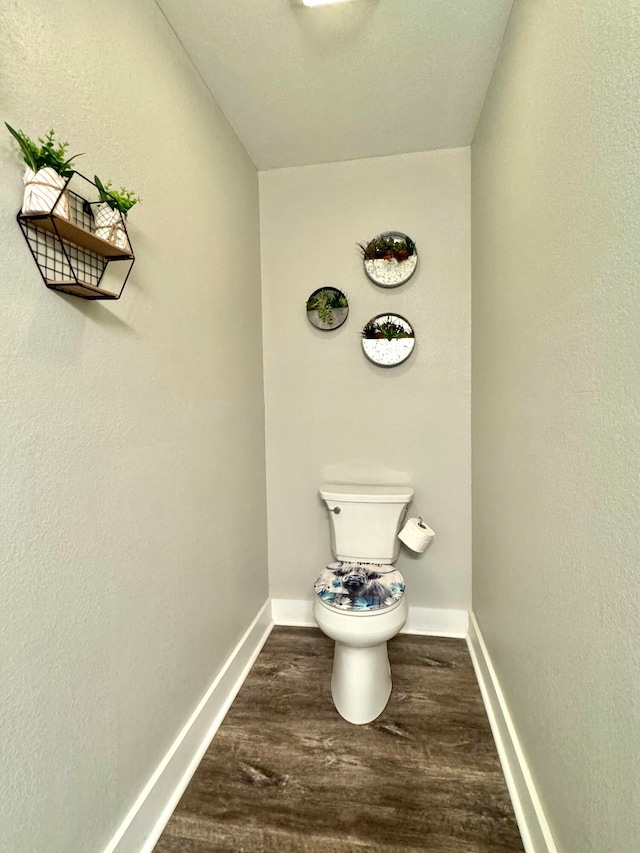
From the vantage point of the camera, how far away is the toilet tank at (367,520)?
1.85 metres

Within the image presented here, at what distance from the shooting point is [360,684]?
150 cm

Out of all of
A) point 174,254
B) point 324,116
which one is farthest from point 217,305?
point 324,116

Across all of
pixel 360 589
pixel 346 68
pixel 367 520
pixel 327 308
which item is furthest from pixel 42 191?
pixel 367 520

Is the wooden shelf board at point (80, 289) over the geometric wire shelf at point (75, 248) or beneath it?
beneath

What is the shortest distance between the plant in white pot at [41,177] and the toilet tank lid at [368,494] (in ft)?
4.79

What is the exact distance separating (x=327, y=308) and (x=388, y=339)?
1.12ft

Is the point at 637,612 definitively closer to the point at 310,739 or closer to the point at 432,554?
the point at 310,739

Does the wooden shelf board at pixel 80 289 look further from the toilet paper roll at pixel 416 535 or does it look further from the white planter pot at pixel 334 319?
the toilet paper roll at pixel 416 535

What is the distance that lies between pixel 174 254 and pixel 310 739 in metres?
1.74

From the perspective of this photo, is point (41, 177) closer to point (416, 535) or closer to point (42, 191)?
point (42, 191)

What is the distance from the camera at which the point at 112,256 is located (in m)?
0.93

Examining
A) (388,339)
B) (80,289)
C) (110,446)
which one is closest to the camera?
(80,289)

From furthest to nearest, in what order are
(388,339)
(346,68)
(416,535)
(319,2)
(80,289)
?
(388,339) < (416,535) < (346,68) < (319,2) < (80,289)

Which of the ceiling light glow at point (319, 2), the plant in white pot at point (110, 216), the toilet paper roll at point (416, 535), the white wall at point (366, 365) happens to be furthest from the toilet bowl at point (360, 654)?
the ceiling light glow at point (319, 2)
